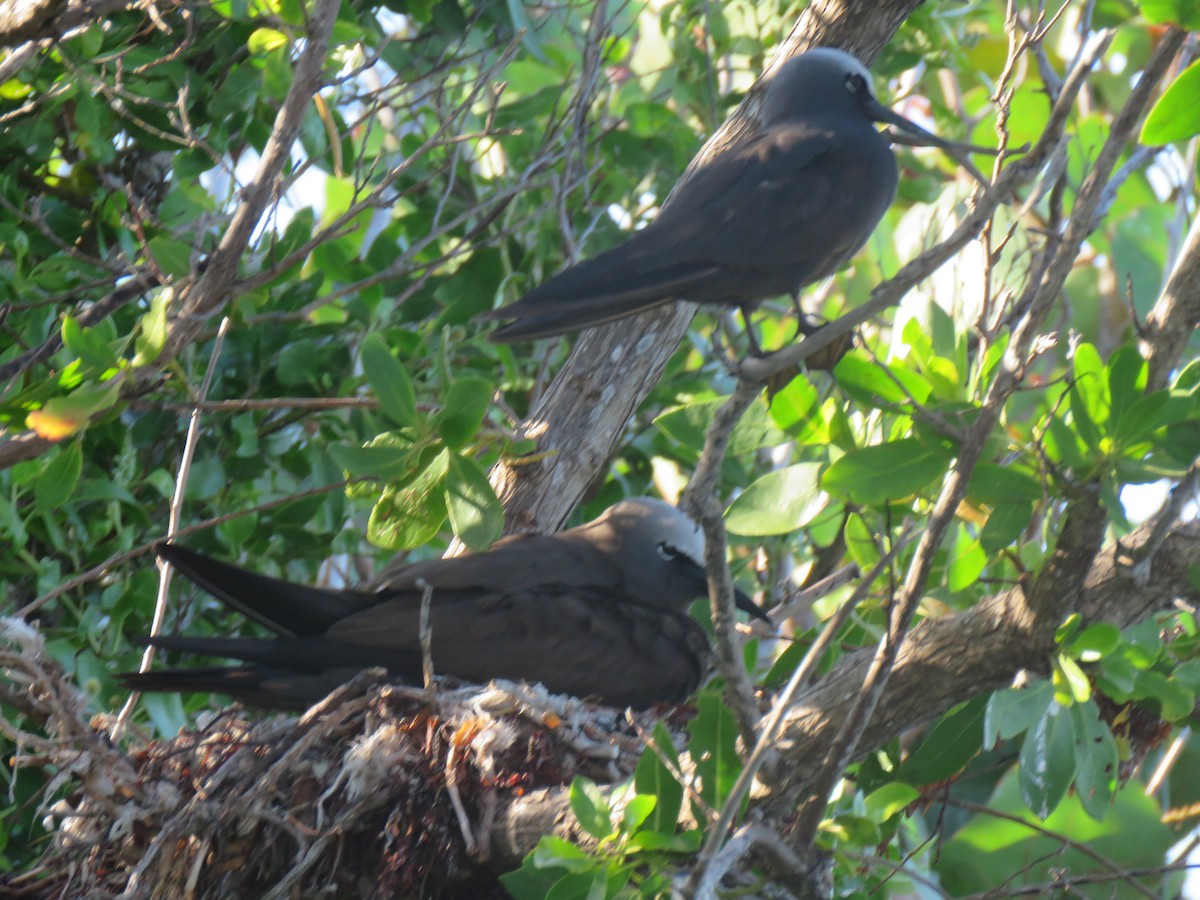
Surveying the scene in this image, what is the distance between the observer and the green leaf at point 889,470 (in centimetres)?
302

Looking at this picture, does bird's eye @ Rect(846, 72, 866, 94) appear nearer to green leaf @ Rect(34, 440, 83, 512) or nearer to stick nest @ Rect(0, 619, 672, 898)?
stick nest @ Rect(0, 619, 672, 898)

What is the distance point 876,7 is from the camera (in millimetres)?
4609

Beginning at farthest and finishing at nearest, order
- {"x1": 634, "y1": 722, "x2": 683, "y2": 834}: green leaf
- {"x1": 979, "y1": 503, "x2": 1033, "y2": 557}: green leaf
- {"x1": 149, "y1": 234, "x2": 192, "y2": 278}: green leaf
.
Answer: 1. {"x1": 149, "y1": 234, "x2": 192, "y2": 278}: green leaf
2. {"x1": 979, "y1": 503, "x2": 1033, "y2": 557}: green leaf
3. {"x1": 634, "y1": 722, "x2": 683, "y2": 834}: green leaf

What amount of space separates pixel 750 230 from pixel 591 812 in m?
1.83

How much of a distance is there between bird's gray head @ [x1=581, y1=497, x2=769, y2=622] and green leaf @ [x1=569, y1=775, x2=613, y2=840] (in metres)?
2.27

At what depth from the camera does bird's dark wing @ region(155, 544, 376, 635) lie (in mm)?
4070

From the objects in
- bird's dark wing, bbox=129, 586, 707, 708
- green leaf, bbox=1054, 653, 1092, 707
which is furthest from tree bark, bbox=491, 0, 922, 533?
green leaf, bbox=1054, 653, 1092, 707

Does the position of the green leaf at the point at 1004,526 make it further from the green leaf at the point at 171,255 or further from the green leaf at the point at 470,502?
the green leaf at the point at 171,255

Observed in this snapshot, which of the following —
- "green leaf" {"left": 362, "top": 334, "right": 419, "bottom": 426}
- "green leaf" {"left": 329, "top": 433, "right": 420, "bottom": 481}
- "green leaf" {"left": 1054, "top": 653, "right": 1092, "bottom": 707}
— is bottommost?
"green leaf" {"left": 1054, "top": 653, "right": 1092, "bottom": 707}

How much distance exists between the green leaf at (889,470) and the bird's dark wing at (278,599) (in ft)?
6.42

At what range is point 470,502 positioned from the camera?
318 centimetres

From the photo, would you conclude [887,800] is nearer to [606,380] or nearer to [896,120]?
[606,380]

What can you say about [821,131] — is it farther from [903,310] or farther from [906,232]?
[906,232]

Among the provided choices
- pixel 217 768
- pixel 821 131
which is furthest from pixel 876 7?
pixel 217 768
